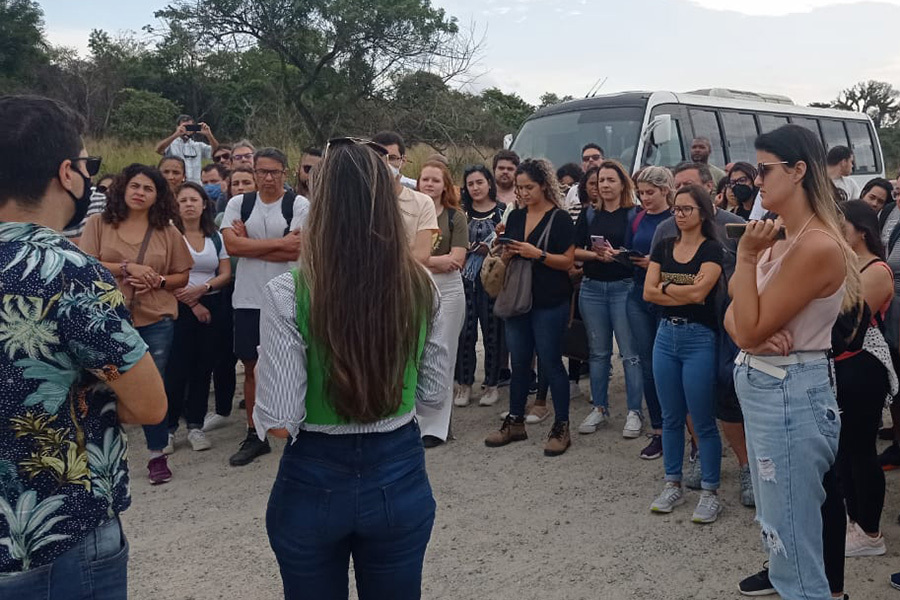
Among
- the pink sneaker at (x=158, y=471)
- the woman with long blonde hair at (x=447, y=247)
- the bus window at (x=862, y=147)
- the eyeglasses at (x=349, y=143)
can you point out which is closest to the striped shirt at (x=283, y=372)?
the eyeglasses at (x=349, y=143)

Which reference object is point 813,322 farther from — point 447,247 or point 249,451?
point 249,451

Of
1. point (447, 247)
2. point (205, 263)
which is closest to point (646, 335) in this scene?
point (447, 247)

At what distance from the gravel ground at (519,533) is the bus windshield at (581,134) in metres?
5.47

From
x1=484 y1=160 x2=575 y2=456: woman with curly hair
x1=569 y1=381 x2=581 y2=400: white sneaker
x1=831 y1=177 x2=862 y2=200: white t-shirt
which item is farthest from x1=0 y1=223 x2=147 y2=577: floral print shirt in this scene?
x1=831 y1=177 x2=862 y2=200: white t-shirt

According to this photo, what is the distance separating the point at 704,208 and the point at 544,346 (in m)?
1.56

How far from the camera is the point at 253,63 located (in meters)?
23.6

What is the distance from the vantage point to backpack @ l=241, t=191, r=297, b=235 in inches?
212

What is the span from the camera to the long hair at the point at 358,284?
2.03m

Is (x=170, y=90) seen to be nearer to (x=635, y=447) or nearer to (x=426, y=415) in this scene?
(x=635, y=447)

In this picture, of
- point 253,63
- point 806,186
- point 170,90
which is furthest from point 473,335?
point 170,90

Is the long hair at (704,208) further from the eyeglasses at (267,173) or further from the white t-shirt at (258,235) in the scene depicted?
the eyeglasses at (267,173)

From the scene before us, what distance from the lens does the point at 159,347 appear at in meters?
5.17

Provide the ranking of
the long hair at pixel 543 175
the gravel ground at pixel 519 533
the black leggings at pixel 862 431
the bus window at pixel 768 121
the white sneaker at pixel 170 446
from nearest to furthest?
the black leggings at pixel 862 431, the gravel ground at pixel 519 533, the long hair at pixel 543 175, the white sneaker at pixel 170 446, the bus window at pixel 768 121

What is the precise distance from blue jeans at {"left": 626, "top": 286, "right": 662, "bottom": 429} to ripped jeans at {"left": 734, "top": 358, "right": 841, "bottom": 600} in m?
2.70
